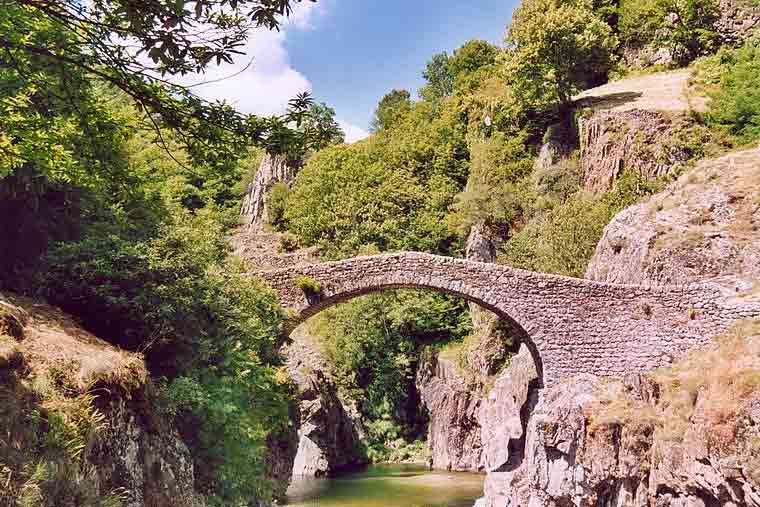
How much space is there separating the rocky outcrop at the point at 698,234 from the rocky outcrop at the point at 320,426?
12.6m

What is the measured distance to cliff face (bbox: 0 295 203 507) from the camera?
4.85m

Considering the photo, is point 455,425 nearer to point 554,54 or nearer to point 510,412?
point 510,412

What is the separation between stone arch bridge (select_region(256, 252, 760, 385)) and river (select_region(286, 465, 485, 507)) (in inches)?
210

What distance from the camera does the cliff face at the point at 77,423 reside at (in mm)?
4848

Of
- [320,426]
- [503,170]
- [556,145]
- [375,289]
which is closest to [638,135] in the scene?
[556,145]

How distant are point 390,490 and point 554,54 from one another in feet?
65.1

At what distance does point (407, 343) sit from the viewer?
31.8 metres

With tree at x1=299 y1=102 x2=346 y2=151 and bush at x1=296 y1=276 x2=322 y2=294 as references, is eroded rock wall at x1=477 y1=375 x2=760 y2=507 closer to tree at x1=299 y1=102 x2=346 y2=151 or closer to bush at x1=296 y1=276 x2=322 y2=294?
bush at x1=296 y1=276 x2=322 y2=294

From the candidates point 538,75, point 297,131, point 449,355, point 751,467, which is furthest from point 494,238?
point 297,131

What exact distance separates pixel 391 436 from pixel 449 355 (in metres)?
5.22

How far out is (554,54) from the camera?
2809cm

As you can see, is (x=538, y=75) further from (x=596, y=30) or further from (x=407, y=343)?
(x=407, y=343)

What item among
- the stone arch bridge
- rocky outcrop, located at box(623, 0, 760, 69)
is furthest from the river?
rocky outcrop, located at box(623, 0, 760, 69)

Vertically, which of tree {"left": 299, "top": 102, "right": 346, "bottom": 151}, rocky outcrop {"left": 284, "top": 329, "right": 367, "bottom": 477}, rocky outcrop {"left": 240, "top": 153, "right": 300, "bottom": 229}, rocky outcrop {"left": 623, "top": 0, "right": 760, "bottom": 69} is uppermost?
rocky outcrop {"left": 623, "top": 0, "right": 760, "bottom": 69}
